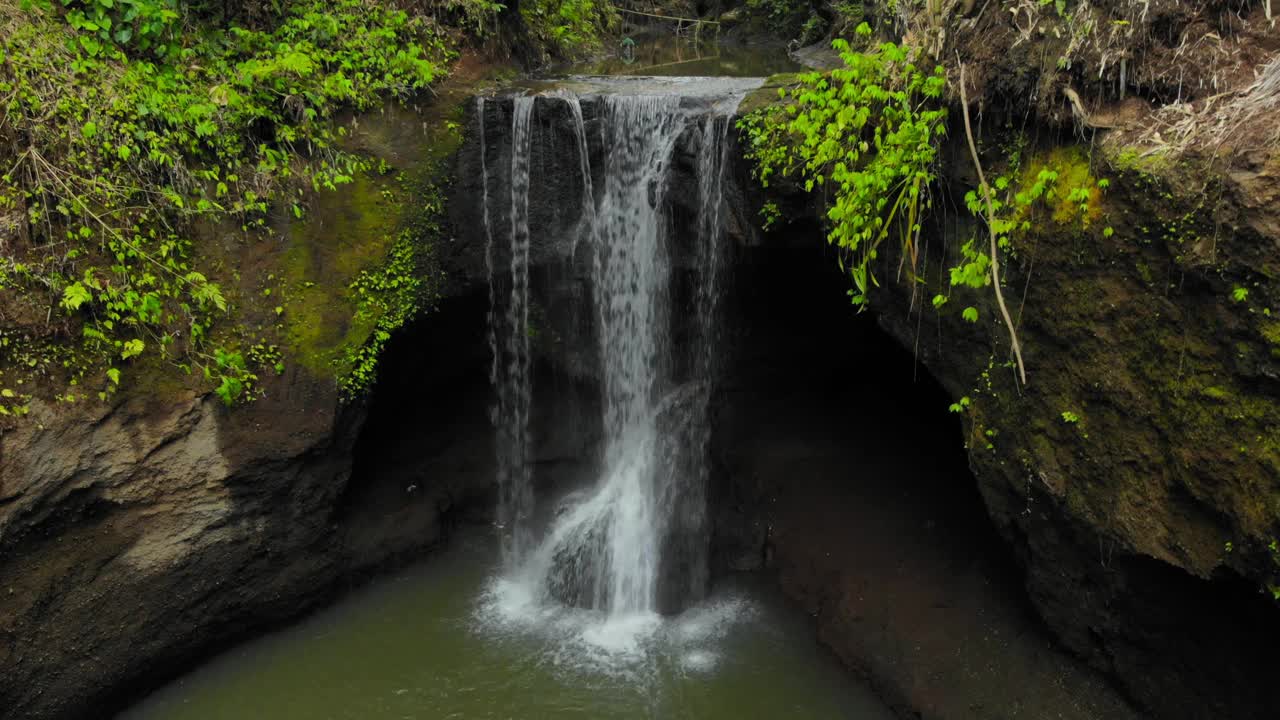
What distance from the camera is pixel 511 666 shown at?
586 cm

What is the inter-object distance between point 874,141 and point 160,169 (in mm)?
5122

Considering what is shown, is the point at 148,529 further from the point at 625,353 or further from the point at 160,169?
the point at 625,353

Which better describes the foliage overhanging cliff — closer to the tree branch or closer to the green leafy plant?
the green leafy plant

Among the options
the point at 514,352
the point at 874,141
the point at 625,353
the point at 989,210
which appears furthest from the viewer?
the point at 514,352

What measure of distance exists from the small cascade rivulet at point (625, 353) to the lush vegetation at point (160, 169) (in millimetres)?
1235

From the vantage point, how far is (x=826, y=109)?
192 inches

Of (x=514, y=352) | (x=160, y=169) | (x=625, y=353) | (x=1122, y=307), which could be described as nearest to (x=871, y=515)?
(x=625, y=353)

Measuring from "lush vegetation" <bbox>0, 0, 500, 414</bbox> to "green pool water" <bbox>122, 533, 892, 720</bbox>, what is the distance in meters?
2.17

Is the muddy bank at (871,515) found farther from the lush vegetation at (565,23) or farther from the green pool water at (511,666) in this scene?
the lush vegetation at (565,23)

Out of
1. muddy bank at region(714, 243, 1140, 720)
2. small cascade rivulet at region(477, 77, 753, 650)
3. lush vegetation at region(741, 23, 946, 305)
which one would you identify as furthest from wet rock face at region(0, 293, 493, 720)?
lush vegetation at region(741, 23, 946, 305)

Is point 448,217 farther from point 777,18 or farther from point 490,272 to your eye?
point 777,18

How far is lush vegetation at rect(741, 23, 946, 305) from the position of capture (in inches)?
172

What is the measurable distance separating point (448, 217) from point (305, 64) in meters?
1.65

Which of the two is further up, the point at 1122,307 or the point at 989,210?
the point at 989,210
